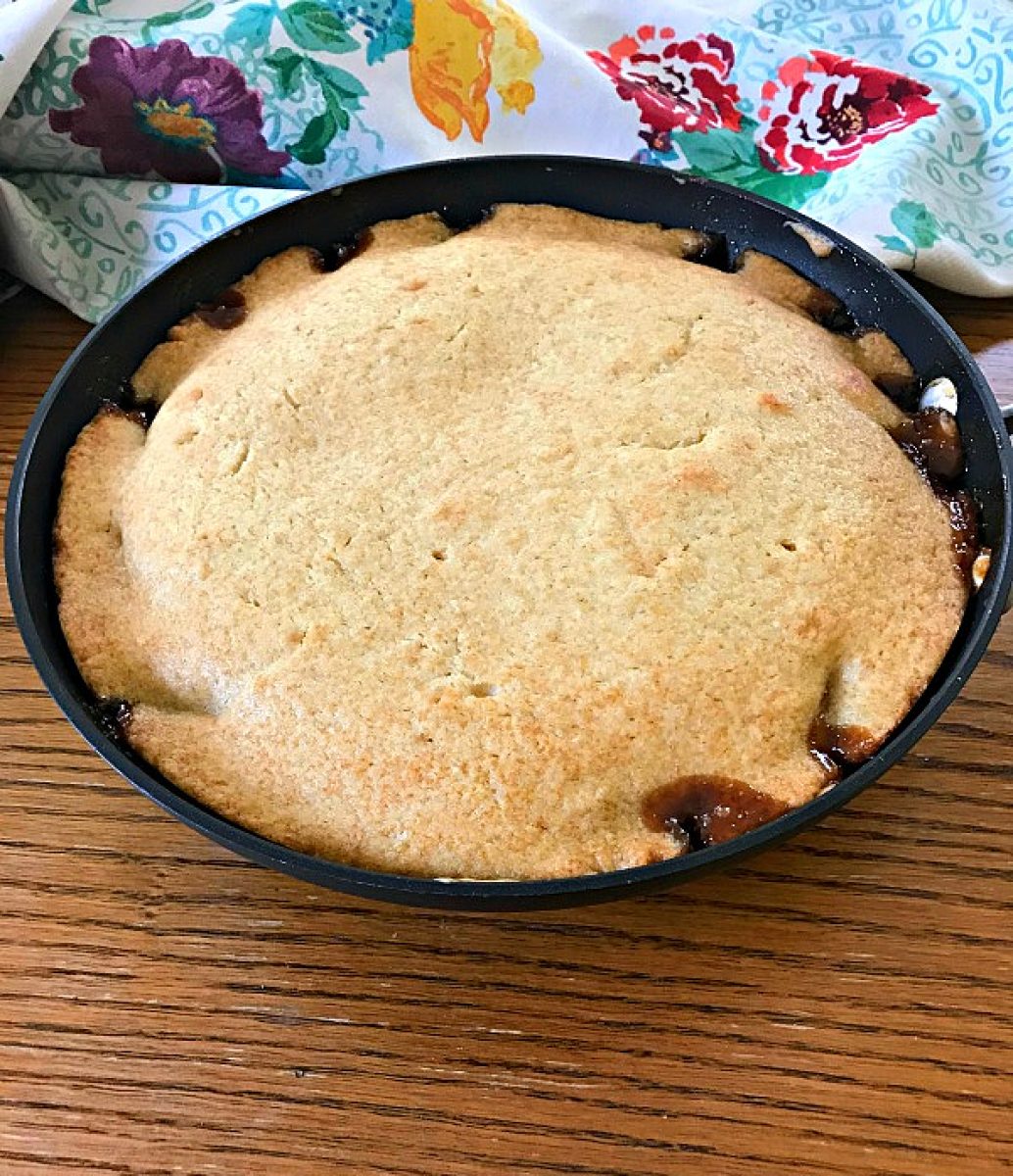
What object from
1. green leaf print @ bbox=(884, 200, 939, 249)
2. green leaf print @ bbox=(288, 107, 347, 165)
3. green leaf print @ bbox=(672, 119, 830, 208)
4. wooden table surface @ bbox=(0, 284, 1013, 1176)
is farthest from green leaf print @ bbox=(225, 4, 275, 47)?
wooden table surface @ bbox=(0, 284, 1013, 1176)

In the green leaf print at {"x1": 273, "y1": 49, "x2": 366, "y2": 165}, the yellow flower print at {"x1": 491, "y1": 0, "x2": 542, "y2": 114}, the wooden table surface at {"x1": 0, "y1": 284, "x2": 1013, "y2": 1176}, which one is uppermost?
the yellow flower print at {"x1": 491, "y1": 0, "x2": 542, "y2": 114}

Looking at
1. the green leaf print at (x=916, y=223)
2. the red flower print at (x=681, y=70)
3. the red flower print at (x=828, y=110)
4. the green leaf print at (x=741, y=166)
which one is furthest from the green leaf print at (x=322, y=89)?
the green leaf print at (x=916, y=223)

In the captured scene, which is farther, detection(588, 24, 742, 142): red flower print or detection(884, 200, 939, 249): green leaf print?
detection(588, 24, 742, 142): red flower print

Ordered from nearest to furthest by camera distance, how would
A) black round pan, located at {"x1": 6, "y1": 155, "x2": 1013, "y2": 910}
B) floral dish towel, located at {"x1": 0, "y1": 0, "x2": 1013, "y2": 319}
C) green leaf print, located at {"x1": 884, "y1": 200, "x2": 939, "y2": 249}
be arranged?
black round pan, located at {"x1": 6, "y1": 155, "x2": 1013, "y2": 910}, green leaf print, located at {"x1": 884, "y1": 200, "x2": 939, "y2": 249}, floral dish towel, located at {"x1": 0, "y1": 0, "x2": 1013, "y2": 319}

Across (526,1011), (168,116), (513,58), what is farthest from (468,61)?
(526,1011)

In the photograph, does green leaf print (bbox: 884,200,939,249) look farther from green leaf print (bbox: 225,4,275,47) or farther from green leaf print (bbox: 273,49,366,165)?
green leaf print (bbox: 225,4,275,47)

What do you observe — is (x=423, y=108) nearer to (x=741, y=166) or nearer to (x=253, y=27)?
(x=253, y=27)
